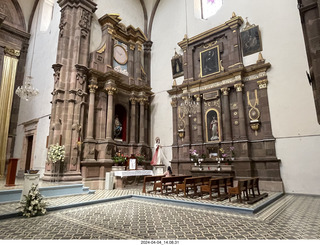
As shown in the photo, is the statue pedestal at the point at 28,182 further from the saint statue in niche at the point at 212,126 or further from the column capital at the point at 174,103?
the column capital at the point at 174,103

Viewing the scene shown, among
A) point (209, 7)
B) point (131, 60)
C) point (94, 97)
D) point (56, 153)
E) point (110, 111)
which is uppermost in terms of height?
point (209, 7)

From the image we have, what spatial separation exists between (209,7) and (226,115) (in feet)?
26.2

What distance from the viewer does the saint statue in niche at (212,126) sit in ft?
40.8

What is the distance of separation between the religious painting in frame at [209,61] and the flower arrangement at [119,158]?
7060 millimetres

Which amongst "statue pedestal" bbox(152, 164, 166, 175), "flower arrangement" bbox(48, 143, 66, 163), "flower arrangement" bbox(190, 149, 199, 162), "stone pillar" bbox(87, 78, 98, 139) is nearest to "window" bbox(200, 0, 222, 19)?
"stone pillar" bbox(87, 78, 98, 139)

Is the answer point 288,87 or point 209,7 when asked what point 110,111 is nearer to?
point 288,87

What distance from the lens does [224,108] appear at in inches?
482

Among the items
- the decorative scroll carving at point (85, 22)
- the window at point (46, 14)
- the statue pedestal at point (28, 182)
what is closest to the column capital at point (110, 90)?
the decorative scroll carving at point (85, 22)

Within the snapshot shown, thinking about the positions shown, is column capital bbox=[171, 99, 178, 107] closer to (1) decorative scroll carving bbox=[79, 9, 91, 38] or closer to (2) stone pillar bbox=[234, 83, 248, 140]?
(2) stone pillar bbox=[234, 83, 248, 140]

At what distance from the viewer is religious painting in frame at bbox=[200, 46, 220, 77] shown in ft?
43.1

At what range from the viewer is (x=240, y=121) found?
452 inches

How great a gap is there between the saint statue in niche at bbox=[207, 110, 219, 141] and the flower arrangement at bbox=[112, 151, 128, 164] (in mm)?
5127

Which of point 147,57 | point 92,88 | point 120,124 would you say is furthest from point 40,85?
point 147,57
